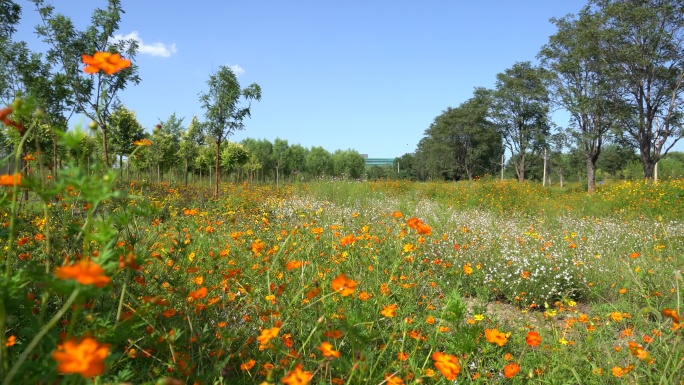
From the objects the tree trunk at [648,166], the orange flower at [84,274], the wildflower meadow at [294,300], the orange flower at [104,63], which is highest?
the tree trunk at [648,166]

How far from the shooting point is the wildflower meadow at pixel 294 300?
39.6 inches

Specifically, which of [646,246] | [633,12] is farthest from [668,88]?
[646,246]

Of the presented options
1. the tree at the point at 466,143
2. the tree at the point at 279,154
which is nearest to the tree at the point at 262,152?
the tree at the point at 279,154

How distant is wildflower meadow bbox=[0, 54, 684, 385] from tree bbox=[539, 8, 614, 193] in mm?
15138

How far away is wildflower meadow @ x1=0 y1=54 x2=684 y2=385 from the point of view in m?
1.01

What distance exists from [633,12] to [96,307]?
21605 mm

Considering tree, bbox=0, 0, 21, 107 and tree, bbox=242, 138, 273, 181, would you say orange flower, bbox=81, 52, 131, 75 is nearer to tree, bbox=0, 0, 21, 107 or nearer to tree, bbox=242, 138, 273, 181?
tree, bbox=0, 0, 21, 107

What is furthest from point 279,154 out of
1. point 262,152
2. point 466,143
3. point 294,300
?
point 294,300

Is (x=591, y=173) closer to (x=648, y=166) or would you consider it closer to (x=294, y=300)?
(x=648, y=166)

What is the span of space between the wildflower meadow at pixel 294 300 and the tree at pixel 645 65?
14.8m

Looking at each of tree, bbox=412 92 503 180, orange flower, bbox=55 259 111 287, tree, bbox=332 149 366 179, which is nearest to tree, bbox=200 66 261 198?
orange flower, bbox=55 259 111 287

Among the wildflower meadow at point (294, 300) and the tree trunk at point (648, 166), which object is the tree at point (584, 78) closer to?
the tree trunk at point (648, 166)

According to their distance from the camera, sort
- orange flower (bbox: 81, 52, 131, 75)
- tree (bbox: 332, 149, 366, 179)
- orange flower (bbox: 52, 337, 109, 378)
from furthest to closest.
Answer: tree (bbox: 332, 149, 366, 179) < orange flower (bbox: 81, 52, 131, 75) < orange flower (bbox: 52, 337, 109, 378)

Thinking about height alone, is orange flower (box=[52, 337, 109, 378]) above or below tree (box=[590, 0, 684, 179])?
below
